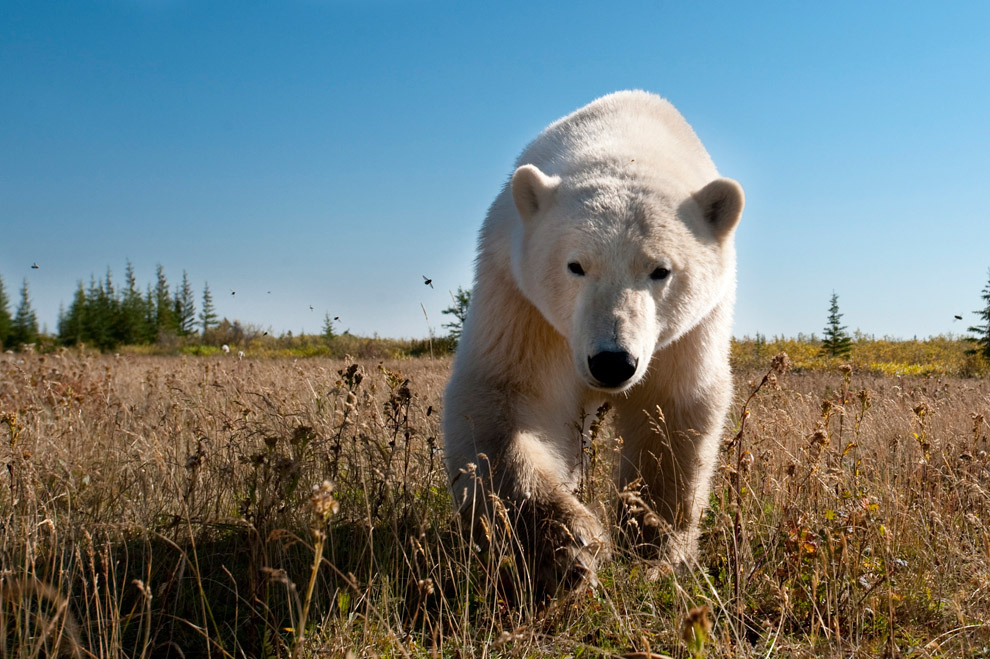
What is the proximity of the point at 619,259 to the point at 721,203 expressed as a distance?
785 mm

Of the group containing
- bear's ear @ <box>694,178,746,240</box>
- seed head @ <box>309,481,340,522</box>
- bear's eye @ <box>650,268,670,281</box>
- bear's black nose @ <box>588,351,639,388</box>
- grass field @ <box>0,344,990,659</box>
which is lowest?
grass field @ <box>0,344,990,659</box>

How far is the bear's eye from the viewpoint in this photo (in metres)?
3.27

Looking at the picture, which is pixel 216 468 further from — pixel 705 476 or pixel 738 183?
pixel 738 183

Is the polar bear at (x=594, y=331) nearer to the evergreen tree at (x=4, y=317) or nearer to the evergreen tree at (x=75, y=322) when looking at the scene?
the evergreen tree at (x=75, y=322)

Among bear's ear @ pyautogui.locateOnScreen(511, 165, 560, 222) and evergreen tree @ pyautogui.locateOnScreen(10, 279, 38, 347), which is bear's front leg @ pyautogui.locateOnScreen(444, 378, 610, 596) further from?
evergreen tree @ pyautogui.locateOnScreen(10, 279, 38, 347)

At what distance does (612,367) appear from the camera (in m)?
2.96

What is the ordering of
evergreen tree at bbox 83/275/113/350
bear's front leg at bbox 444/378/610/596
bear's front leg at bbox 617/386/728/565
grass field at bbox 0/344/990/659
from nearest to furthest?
grass field at bbox 0/344/990/659
bear's front leg at bbox 444/378/610/596
bear's front leg at bbox 617/386/728/565
evergreen tree at bbox 83/275/113/350

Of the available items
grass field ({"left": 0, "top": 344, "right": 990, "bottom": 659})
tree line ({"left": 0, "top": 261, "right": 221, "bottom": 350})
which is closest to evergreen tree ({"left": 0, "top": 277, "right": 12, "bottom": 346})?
tree line ({"left": 0, "top": 261, "right": 221, "bottom": 350})

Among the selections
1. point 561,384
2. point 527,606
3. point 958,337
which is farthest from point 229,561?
point 958,337

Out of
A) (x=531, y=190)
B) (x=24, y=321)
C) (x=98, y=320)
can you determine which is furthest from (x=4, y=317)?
(x=531, y=190)

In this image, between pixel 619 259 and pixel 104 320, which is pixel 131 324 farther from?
pixel 619 259

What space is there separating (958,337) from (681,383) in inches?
804

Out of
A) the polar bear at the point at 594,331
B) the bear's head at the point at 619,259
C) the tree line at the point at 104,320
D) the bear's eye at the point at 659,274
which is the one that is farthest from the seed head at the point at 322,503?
the tree line at the point at 104,320

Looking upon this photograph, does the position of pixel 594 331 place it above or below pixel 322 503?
above
